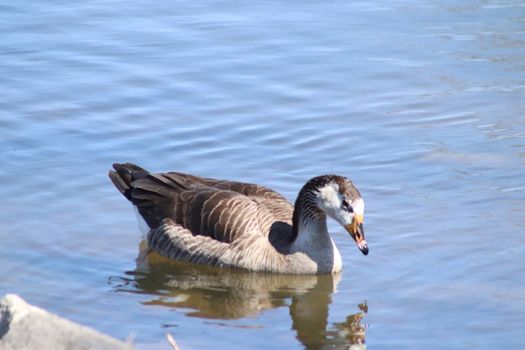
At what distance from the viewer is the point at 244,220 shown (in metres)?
12.1

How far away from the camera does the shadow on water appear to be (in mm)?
10406

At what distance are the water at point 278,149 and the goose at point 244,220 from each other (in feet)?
0.67

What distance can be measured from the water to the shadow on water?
3 cm

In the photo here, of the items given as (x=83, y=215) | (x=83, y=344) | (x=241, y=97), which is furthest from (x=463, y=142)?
(x=83, y=344)

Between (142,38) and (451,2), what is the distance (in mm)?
5376

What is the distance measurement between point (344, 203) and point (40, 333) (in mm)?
5156

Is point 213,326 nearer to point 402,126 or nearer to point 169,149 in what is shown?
point 169,149

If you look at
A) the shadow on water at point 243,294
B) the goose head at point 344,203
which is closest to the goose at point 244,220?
the goose head at point 344,203

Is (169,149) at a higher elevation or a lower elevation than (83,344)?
lower

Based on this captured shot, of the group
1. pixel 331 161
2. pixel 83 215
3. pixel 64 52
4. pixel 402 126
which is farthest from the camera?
pixel 64 52

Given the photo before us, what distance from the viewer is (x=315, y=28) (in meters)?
19.4

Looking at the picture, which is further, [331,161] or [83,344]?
[331,161]

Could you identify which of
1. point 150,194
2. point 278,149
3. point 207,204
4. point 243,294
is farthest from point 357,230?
point 278,149

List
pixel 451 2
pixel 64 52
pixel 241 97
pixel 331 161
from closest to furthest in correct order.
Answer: pixel 331 161, pixel 241 97, pixel 64 52, pixel 451 2
